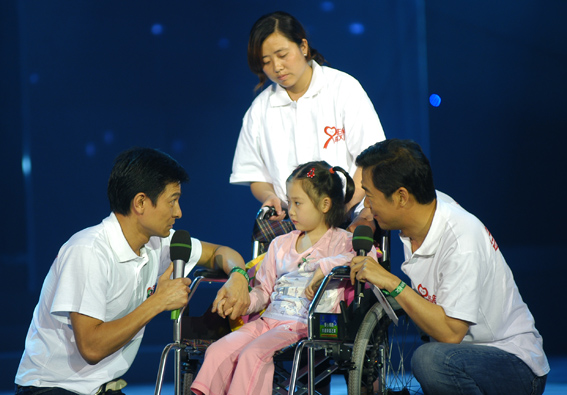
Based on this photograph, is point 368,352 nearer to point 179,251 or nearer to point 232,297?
point 232,297

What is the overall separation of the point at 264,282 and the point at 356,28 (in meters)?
2.72

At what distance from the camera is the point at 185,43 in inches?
193

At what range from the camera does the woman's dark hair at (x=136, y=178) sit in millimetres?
2277

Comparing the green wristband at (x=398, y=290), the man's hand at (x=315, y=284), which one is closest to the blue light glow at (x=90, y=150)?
the man's hand at (x=315, y=284)

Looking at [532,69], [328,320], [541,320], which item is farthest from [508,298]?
[532,69]

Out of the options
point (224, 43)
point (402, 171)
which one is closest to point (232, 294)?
point (402, 171)

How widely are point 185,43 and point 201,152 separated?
782mm

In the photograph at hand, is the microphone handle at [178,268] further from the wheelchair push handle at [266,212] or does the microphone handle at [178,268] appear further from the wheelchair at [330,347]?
the wheelchair push handle at [266,212]

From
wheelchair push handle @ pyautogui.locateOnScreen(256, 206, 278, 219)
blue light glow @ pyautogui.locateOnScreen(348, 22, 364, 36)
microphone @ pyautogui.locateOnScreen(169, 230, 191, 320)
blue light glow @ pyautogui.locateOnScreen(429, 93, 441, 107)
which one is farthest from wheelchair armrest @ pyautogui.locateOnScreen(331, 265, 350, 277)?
blue light glow @ pyautogui.locateOnScreen(348, 22, 364, 36)

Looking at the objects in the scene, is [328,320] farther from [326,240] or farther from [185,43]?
[185,43]

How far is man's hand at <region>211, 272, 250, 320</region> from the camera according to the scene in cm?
240

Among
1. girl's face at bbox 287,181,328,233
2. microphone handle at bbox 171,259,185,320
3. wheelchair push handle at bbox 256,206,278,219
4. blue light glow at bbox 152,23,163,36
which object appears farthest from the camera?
blue light glow at bbox 152,23,163,36

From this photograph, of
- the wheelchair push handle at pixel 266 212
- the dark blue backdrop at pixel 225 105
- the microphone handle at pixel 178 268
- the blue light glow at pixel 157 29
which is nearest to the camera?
the microphone handle at pixel 178 268

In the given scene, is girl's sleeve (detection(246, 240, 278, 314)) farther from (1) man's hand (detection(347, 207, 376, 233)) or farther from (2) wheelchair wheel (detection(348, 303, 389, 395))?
(2) wheelchair wheel (detection(348, 303, 389, 395))
